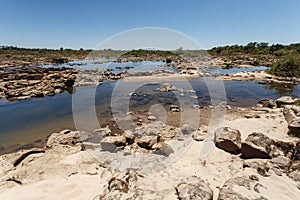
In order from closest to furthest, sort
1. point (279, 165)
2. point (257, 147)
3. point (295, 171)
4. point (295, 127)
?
point (295, 171) < point (279, 165) < point (257, 147) < point (295, 127)

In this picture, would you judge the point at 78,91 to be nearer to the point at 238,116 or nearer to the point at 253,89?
the point at 238,116

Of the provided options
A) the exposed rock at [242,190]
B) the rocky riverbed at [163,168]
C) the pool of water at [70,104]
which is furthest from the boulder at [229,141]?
the pool of water at [70,104]

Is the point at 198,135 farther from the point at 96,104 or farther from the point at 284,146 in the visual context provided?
the point at 96,104

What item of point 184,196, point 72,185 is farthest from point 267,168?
point 72,185

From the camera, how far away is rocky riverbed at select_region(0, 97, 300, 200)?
224 inches

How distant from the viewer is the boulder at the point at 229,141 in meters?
8.61

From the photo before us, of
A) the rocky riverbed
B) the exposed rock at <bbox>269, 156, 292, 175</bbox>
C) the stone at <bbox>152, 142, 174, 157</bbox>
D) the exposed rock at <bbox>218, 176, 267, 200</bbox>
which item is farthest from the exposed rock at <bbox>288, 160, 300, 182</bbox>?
the stone at <bbox>152, 142, 174, 157</bbox>

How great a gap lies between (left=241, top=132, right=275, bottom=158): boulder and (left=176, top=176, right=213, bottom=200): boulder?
3.40 metres

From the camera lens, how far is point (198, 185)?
219 inches

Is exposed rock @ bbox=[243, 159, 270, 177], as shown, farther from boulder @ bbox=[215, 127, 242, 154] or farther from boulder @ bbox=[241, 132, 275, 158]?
boulder @ bbox=[215, 127, 242, 154]

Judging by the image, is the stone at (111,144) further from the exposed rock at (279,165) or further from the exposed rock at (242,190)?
the exposed rock at (279,165)

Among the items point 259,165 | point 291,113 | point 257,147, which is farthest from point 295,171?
point 291,113

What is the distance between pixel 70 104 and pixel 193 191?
16513mm

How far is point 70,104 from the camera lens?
1908cm
